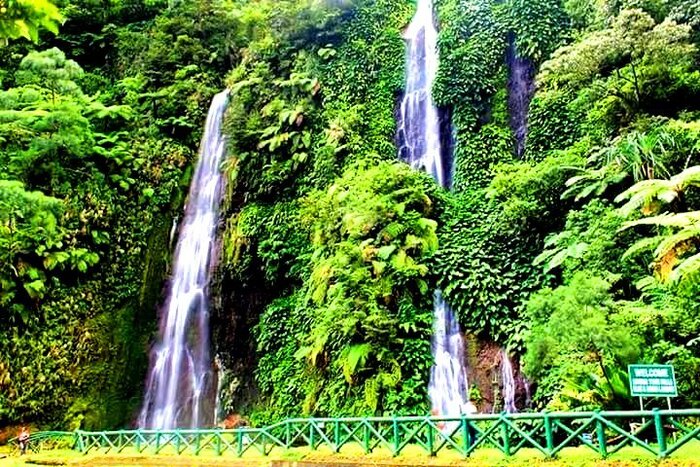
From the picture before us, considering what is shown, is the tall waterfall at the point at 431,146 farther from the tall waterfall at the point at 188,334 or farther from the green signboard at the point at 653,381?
the tall waterfall at the point at 188,334

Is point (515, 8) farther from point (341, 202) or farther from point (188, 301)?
point (188, 301)

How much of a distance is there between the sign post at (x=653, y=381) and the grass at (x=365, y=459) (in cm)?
67

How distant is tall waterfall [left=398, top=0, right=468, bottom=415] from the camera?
40.6ft

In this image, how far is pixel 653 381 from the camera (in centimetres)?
641

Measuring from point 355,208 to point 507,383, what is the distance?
18.5 ft

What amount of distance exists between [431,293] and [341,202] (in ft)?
11.7

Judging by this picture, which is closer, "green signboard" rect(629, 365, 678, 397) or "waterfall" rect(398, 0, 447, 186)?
"green signboard" rect(629, 365, 678, 397)

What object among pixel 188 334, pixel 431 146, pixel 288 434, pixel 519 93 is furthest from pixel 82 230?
pixel 519 93

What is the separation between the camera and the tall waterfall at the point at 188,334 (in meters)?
16.0

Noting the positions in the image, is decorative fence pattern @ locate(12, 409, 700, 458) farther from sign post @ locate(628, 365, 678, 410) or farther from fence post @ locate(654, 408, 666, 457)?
sign post @ locate(628, 365, 678, 410)

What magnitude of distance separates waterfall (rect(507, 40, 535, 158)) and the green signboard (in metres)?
10.9

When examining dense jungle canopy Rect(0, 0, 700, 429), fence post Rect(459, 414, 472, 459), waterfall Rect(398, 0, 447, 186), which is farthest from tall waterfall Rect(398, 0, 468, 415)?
fence post Rect(459, 414, 472, 459)

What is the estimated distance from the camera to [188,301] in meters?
17.5

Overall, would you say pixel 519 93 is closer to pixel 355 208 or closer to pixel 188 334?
pixel 355 208
